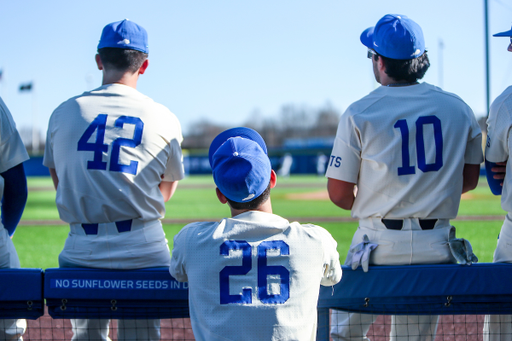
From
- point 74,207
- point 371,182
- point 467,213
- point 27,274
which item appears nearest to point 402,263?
point 371,182

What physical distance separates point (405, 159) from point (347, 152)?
0.28 metres

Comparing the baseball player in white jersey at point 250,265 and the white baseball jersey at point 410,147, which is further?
the white baseball jersey at point 410,147

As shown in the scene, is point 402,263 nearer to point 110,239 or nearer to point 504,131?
point 504,131

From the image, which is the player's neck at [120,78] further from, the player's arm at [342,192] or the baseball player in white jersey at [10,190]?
the player's arm at [342,192]

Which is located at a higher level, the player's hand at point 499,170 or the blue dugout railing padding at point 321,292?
the player's hand at point 499,170

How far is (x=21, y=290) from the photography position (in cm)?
210

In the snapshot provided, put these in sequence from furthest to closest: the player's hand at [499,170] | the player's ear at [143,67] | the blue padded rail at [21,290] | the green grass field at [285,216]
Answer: the green grass field at [285,216] < the player's ear at [143,67] < the player's hand at [499,170] < the blue padded rail at [21,290]

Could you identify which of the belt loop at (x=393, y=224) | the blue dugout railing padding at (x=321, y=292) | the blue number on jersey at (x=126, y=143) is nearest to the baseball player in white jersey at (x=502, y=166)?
the blue dugout railing padding at (x=321, y=292)

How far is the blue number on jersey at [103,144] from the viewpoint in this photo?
216 cm

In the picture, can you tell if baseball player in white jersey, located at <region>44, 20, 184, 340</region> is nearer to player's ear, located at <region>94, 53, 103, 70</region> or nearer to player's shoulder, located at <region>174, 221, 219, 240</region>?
player's ear, located at <region>94, 53, 103, 70</region>

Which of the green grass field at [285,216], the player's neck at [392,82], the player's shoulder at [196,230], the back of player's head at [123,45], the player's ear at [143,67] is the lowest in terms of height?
the green grass field at [285,216]

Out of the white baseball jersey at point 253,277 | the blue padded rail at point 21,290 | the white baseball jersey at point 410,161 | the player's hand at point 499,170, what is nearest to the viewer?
the white baseball jersey at point 253,277

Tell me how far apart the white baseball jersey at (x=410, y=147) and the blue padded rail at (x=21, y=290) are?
159cm

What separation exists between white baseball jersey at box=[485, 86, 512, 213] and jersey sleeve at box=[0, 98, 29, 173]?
7.68 feet
